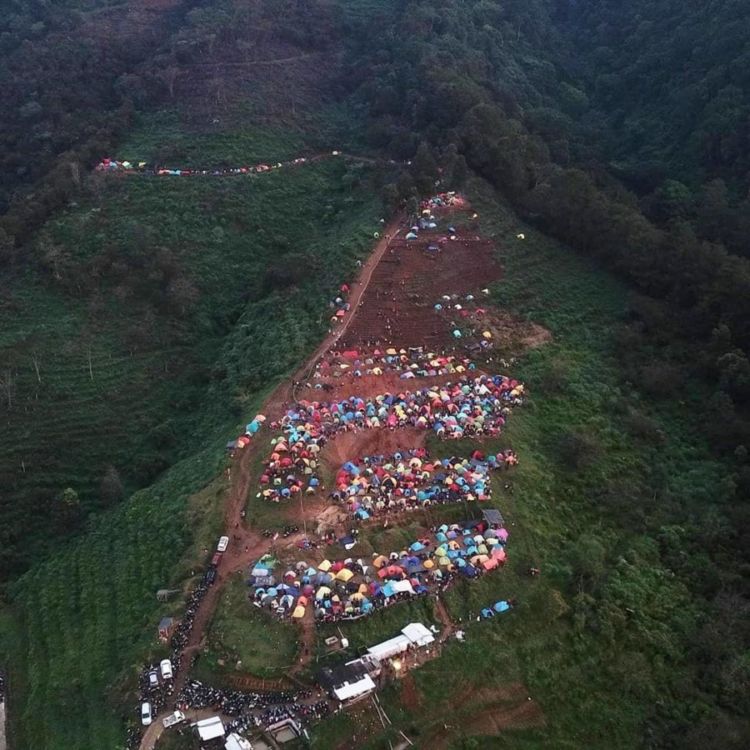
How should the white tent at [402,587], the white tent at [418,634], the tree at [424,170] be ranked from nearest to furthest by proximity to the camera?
1. the white tent at [418,634]
2. the white tent at [402,587]
3. the tree at [424,170]

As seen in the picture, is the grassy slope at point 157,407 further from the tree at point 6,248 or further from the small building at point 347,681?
the small building at point 347,681

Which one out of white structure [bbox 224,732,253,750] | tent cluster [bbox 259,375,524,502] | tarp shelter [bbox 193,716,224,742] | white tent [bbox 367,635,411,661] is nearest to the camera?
white structure [bbox 224,732,253,750]

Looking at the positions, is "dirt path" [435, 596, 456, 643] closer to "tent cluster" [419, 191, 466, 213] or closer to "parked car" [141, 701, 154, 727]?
"parked car" [141, 701, 154, 727]

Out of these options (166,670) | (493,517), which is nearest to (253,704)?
(166,670)

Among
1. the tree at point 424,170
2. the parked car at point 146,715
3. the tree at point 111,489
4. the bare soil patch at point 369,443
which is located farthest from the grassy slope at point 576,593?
the tree at point 424,170

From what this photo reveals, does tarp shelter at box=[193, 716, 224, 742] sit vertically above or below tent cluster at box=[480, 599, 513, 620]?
above

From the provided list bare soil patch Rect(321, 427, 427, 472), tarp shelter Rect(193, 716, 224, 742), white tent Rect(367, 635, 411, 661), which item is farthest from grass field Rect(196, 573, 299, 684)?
bare soil patch Rect(321, 427, 427, 472)

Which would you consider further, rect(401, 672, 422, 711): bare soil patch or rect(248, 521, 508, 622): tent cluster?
rect(248, 521, 508, 622): tent cluster
